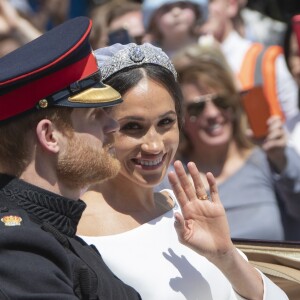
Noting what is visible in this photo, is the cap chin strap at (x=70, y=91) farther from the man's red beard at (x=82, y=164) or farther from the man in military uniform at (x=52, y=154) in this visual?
the man's red beard at (x=82, y=164)

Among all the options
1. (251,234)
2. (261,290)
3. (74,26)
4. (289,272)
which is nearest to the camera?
(74,26)

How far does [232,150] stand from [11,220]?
8.82 feet

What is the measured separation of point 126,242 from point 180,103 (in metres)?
0.56

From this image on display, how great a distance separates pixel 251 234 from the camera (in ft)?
15.0

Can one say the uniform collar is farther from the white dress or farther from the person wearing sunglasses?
the person wearing sunglasses

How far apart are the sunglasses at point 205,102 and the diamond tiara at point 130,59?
5.20 feet

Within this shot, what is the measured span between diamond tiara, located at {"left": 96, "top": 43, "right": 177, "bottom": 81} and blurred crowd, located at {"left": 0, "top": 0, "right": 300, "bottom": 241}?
1.98 ft

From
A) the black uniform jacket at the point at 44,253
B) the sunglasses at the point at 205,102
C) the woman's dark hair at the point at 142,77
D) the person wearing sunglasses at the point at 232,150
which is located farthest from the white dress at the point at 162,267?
the sunglasses at the point at 205,102

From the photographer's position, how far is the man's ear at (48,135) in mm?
2510

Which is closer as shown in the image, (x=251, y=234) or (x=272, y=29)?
(x=251, y=234)

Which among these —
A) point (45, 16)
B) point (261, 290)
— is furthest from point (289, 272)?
point (45, 16)

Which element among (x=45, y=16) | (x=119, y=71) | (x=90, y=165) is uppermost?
(x=90, y=165)

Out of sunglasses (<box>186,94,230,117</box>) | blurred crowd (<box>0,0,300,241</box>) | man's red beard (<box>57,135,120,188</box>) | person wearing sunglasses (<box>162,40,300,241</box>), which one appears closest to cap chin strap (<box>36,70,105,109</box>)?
man's red beard (<box>57,135,120,188</box>)

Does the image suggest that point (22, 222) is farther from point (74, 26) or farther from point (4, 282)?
point (74, 26)
